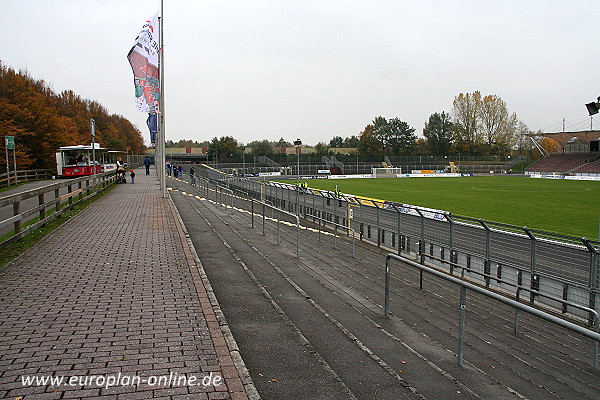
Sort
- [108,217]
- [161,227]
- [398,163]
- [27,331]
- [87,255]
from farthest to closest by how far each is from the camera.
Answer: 1. [398,163]
2. [108,217]
3. [161,227]
4. [87,255]
5. [27,331]

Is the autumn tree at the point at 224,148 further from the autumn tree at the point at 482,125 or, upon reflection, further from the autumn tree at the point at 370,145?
the autumn tree at the point at 482,125

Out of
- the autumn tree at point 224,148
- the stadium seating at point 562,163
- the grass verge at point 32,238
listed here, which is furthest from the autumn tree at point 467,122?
the grass verge at point 32,238

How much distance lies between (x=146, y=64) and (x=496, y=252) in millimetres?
16984

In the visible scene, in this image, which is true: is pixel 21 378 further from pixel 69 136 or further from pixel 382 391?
pixel 69 136

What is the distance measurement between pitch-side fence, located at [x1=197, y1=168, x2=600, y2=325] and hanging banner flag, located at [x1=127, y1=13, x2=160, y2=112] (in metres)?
10.3

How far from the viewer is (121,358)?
4535 millimetres

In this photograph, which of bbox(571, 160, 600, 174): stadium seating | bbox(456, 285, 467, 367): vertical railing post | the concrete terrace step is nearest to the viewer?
the concrete terrace step

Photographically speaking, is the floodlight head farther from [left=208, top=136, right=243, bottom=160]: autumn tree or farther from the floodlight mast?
[left=208, top=136, right=243, bottom=160]: autumn tree

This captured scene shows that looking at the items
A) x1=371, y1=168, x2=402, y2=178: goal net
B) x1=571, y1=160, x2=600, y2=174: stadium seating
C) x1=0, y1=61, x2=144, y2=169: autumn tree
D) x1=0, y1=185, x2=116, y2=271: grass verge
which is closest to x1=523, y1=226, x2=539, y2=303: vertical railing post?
x1=0, y1=185, x2=116, y2=271: grass verge

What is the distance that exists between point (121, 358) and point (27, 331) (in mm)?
1427

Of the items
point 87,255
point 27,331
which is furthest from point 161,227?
point 27,331

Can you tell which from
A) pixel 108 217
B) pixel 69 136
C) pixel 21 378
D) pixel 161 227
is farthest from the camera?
pixel 69 136

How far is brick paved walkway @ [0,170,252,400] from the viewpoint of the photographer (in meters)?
4.01

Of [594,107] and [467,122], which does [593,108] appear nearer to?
[594,107]
